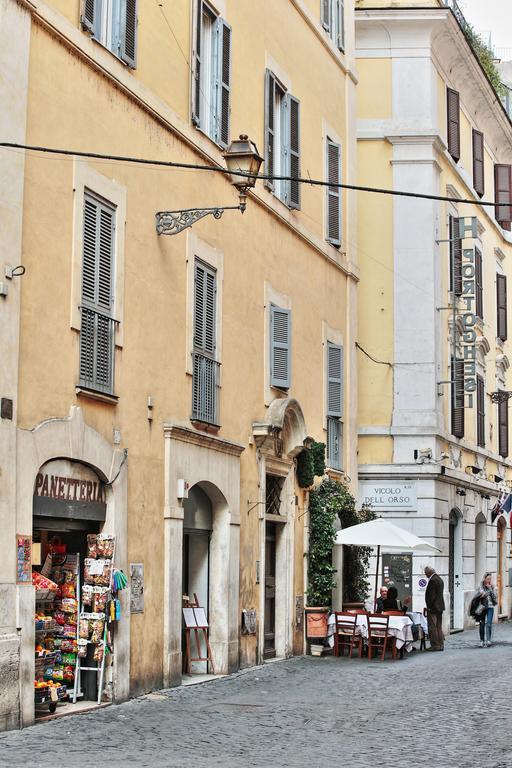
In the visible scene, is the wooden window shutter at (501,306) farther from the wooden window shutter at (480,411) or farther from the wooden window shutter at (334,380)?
the wooden window shutter at (334,380)

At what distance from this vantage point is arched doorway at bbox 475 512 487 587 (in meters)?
34.2

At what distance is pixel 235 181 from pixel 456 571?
59.8 ft

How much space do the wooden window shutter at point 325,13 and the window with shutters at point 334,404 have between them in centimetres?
585

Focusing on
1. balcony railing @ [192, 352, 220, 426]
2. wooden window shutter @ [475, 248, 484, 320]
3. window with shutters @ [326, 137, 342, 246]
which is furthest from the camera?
wooden window shutter @ [475, 248, 484, 320]

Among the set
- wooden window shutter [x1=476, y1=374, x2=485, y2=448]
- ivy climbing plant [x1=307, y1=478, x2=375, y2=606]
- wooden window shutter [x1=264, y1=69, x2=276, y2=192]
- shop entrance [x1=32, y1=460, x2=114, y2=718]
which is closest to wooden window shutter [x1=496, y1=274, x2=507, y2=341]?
wooden window shutter [x1=476, y1=374, x2=485, y2=448]

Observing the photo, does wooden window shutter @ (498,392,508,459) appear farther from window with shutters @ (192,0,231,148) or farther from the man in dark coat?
window with shutters @ (192,0,231,148)

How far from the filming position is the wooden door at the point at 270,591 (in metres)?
20.5

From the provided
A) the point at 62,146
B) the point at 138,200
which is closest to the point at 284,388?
the point at 138,200

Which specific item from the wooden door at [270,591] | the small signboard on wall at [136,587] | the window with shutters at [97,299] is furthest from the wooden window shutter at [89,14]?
the wooden door at [270,591]

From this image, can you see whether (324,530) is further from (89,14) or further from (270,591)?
(89,14)

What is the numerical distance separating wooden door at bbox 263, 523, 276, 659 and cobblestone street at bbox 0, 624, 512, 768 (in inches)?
76.7

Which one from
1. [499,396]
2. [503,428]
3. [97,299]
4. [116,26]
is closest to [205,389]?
[97,299]

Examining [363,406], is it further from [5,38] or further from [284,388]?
[5,38]

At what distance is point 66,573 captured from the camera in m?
14.1
